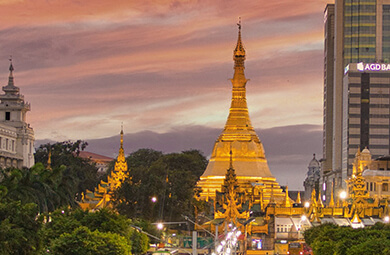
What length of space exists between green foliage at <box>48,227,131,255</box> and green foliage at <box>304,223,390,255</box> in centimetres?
1662

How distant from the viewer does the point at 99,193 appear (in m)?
186

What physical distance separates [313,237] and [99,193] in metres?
74.4

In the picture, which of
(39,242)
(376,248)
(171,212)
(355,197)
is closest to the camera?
(39,242)

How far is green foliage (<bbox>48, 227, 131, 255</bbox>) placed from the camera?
76.7 meters

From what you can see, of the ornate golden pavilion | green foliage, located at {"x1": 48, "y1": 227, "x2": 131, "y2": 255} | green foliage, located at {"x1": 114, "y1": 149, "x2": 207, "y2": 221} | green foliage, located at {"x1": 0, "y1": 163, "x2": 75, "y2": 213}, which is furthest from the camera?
green foliage, located at {"x1": 114, "y1": 149, "x2": 207, "y2": 221}

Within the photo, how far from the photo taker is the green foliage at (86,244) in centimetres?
7669

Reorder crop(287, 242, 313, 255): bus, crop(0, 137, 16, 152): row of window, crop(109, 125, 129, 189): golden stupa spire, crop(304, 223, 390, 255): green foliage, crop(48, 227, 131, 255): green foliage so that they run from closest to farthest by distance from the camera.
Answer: crop(48, 227, 131, 255): green foliage
crop(304, 223, 390, 255): green foliage
crop(287, 242, 313, 255): bus
crop(109, 125, 129, 189): golden stupa spire
crop(0, 137, 16, 152): row of window

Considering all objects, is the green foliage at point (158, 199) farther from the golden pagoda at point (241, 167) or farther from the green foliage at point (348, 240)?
the green foliage at point (348, 240)

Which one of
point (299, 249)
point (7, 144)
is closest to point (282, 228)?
point (299, 249)

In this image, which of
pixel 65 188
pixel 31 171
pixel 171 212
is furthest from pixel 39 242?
pixel 171 212

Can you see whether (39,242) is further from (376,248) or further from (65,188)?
(65,188)

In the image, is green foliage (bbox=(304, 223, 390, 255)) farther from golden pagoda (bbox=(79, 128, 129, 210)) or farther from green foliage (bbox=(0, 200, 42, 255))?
golden pagoda (bbox=(79, 128, 129, 210))

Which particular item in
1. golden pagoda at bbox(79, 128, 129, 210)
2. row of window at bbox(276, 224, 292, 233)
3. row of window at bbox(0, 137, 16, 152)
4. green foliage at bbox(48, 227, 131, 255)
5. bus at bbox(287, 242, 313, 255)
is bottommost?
green foliage at bbox(48, 227, 131, 255)

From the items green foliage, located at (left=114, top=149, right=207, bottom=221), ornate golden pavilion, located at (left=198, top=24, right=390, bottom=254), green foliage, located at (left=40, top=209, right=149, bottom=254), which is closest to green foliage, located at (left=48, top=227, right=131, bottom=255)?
green foliage, located at (left=40, top=209, right=149, bottom=254)
